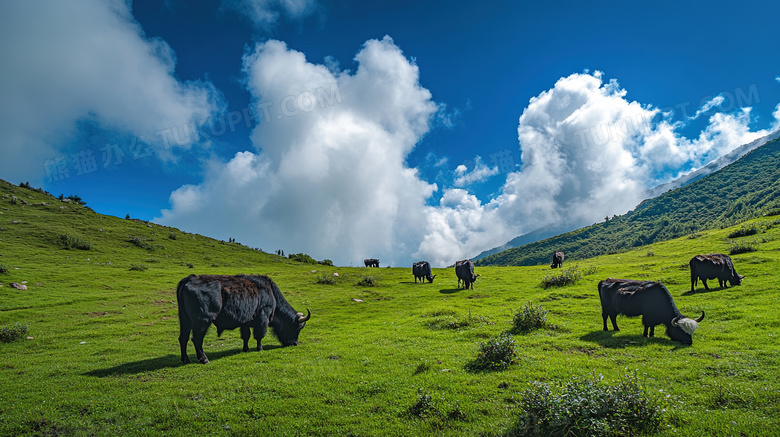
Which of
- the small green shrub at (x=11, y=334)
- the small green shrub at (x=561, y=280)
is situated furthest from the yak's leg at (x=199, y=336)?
the small green shrub at (x=561, y=280)

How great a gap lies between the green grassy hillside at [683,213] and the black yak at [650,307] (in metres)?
128

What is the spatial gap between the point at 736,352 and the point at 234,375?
56.2 feet

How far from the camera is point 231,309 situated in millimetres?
13883

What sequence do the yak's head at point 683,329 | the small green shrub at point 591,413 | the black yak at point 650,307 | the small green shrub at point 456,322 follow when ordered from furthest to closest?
the small green shrub at point 456,322
the black yak at point 650,307
the yak's head at point 683,329
the small green shrub at point 591,413

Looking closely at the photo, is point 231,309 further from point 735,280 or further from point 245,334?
point 735,280

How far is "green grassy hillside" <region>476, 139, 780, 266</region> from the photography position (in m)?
127

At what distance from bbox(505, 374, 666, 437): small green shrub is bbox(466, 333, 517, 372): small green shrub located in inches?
155

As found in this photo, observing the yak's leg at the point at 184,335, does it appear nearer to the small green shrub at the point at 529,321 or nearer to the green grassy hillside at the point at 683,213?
the small green shrub at the point at 529,321

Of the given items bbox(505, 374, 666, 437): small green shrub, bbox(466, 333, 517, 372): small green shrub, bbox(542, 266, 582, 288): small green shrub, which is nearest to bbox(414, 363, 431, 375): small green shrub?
bbox(466, 333, 517, 372): small green shrub

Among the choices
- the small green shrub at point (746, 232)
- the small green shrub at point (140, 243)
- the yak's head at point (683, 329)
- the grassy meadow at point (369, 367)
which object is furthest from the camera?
the small green shrub at point (140, 243)

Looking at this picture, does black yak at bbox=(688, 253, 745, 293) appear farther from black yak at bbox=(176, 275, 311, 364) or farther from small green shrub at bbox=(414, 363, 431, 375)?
black yak at bbox=(176, 275, 311, 364)

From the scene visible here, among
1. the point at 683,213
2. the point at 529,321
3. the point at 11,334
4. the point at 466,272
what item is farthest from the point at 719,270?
the point at 683,213

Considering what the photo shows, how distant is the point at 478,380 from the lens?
9969mm

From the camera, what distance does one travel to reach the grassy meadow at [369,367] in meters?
7.76
